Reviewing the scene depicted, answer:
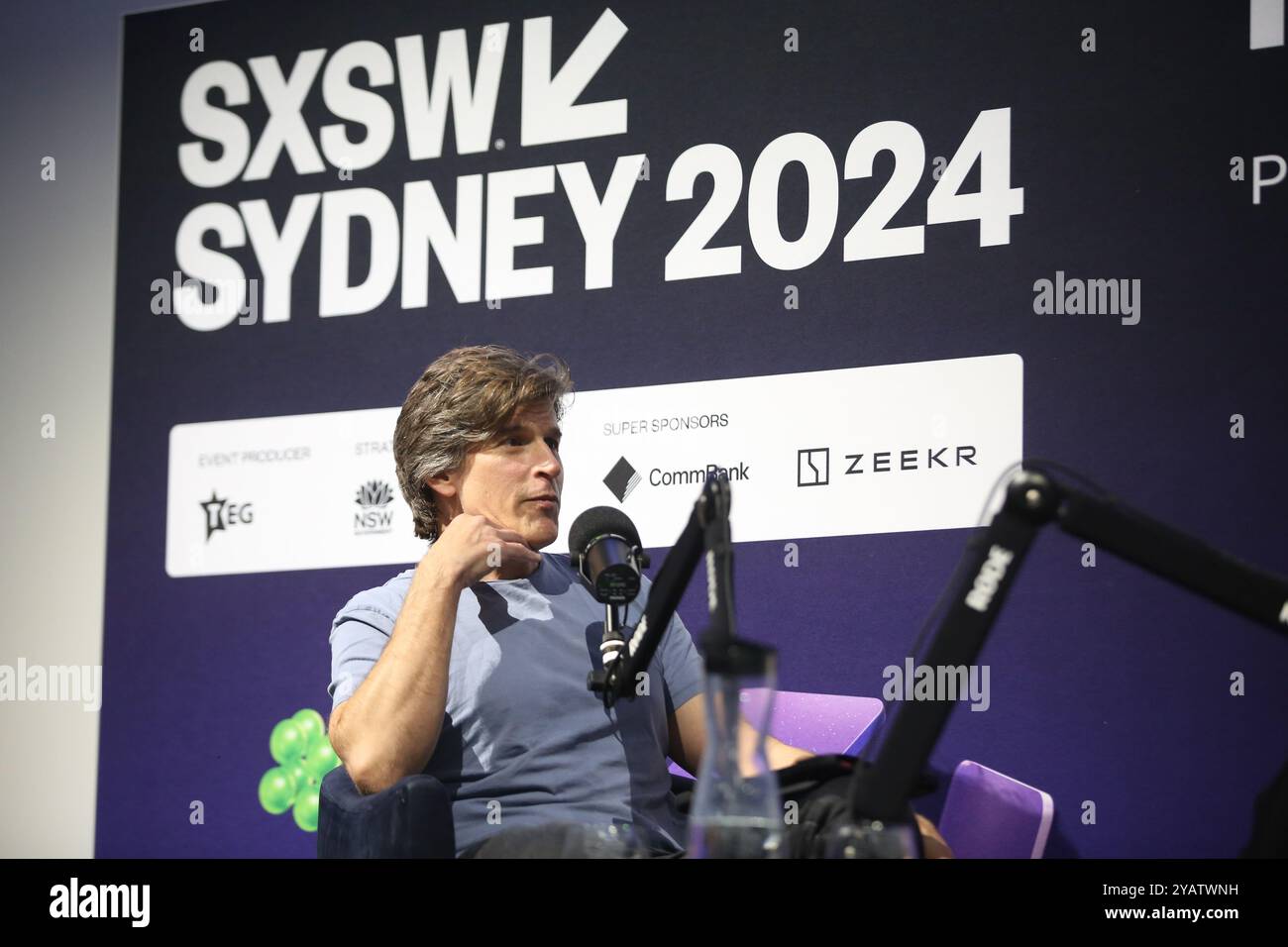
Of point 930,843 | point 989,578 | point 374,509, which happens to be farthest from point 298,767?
point 989,578

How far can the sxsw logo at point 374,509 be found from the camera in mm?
3918

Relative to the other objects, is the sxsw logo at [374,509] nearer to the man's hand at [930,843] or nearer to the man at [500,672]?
the man at [500,672]

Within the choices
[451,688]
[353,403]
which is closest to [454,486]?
[451,688]

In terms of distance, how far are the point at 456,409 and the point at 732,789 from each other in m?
1.63

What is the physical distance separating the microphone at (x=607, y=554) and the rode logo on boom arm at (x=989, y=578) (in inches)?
29.9

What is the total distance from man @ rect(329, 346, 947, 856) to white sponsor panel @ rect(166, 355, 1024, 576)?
590mm

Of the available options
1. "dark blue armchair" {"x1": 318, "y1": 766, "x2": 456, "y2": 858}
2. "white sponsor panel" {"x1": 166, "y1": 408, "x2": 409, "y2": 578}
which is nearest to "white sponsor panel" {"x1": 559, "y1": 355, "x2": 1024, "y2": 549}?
"white sponsor panel" {"x1": 166, "y1": 408, "x2": 409, "y2": 578}

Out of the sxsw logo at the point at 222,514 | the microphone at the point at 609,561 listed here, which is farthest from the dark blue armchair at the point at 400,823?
the sxsw logo at the point at 222,514

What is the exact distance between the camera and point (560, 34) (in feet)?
13.0

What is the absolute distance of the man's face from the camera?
3.07m

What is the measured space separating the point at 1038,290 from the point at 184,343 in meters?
2.24

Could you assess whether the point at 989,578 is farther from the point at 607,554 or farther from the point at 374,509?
the point at 374,509

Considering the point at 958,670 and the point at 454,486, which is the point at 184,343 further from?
the point at 958,670

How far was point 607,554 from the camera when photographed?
2568mm
